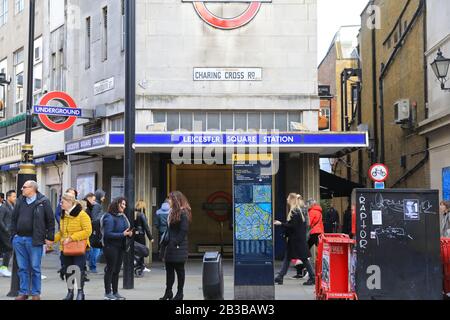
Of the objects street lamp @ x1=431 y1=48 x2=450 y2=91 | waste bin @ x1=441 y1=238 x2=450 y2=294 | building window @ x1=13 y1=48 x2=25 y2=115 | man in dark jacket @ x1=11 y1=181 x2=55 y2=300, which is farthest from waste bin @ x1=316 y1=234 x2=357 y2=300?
building window @ x1=13 y1=48 x2=25 y2=115

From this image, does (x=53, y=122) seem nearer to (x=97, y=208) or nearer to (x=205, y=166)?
(x=97, y=208)

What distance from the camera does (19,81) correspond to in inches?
1145

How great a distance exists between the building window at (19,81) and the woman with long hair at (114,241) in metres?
18.5

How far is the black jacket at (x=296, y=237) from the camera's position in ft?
44.0

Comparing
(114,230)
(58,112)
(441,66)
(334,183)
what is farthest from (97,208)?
(334,183)

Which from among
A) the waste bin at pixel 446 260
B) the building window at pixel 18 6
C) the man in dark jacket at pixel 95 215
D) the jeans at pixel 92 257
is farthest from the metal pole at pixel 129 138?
the building window at pixel 18 6

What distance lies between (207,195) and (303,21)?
5.56 m

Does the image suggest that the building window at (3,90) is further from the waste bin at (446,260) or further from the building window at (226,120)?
the waste bin at (446,260)

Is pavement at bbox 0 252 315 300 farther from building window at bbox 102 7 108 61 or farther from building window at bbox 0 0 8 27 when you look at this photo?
building window at bbox 0 0 8 27

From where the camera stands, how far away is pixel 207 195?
19.7m

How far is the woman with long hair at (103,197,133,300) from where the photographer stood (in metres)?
11.0

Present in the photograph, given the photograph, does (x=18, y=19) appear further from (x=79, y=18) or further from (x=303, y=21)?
(x=303, y=21)

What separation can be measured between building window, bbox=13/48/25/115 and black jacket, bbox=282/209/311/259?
705 inches

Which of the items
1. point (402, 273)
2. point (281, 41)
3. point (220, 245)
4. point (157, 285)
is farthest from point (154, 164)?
point (402, 273)
